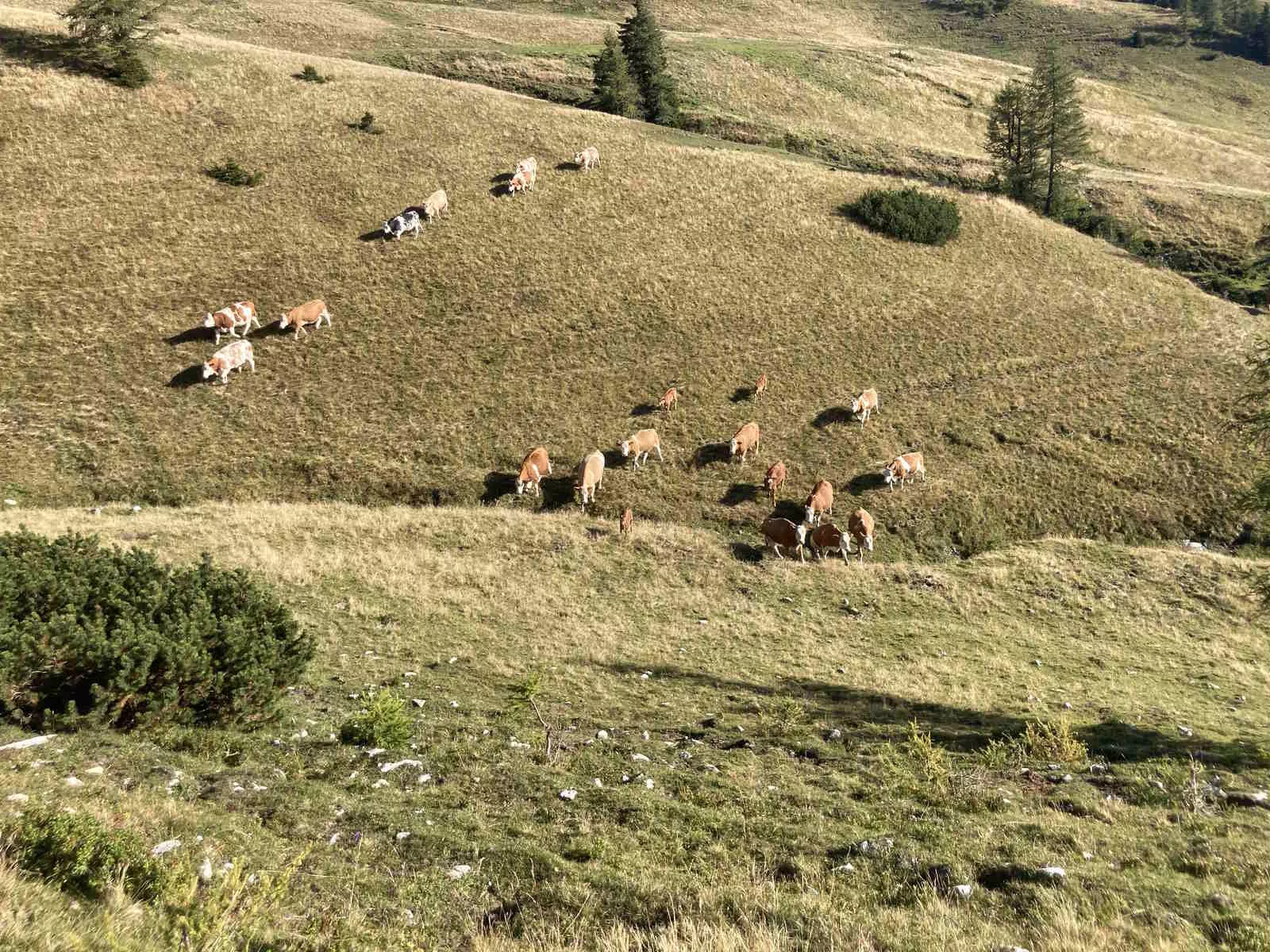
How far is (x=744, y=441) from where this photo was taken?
28.9 meters

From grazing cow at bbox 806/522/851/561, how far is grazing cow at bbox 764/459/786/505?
2.84 m

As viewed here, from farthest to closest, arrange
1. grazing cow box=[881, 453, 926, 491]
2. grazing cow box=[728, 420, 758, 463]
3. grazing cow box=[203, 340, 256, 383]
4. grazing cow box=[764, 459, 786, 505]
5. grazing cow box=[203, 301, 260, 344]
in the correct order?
1. grazing cow box=[203, 301, 260, 344]
2. grazing cow box=[203, 340, 256, 383]
3. grazing cow box=[728, 420, 758, 463]
4. grazing cow box=[881, 453, 926, 491]
5. grazing cow box=[764, 459, 786, 505]

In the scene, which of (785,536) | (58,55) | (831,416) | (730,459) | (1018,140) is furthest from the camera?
(1018,140)

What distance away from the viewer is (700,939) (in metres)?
5.41

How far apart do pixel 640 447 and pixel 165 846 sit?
23.3 metres

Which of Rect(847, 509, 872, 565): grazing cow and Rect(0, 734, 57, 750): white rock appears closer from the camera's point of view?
Rect(0, 734, 57, 750): white rock

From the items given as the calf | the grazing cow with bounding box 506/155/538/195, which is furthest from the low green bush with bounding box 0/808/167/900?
the grazing cow with bounding box 506/155/538/195

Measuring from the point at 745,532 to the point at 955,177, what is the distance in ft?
197

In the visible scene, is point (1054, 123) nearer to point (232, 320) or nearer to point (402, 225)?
point (402, 225)

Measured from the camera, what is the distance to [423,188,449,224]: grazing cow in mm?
40062

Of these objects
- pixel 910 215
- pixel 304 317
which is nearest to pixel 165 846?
pixel 304 317

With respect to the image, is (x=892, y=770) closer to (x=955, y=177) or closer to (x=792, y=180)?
(x=792, y=180)

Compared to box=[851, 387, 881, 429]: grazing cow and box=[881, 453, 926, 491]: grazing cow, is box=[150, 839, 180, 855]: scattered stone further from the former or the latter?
box=[851, 387, 881, 429]: grazing cow

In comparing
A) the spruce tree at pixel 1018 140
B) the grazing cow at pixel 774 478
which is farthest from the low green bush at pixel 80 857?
the spruce tree at pixel 1018 140
